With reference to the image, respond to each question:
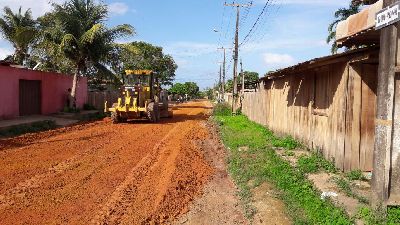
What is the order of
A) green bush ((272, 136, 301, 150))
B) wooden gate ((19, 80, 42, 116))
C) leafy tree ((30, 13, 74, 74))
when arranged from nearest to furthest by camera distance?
1. green bush ((272, 136, 301, 150))
2. wooden gate ((19, 80, 42, 116))
3. leafy tree ((30, 13, 74, 74))

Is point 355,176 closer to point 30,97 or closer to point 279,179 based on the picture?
point 279,179

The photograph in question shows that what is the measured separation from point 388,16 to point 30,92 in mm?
22750

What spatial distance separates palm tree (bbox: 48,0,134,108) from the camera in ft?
86.8

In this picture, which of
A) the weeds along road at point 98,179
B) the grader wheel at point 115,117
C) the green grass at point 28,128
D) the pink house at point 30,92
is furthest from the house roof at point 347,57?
the pink house at point 30,92

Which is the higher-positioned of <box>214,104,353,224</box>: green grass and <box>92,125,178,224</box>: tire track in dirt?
<box>214,104,353,224</box>: green grass

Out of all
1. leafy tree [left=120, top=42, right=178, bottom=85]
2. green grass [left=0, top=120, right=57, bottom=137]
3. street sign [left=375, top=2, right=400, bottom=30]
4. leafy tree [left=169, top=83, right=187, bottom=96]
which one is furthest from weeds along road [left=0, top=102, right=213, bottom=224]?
leafy tree [left=169, top=83, right=187, bottom=96]

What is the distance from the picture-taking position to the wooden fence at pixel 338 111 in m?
9.60

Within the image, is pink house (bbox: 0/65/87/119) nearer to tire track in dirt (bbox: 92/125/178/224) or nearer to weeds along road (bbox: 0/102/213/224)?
weeds along road (bbox: 0/102/213/224)

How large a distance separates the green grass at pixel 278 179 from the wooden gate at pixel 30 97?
13.5m

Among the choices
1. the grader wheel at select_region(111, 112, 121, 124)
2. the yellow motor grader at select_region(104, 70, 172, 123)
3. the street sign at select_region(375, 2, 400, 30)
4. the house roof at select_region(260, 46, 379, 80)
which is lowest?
the grader wheel at select_region(111, 112, 121, 124)

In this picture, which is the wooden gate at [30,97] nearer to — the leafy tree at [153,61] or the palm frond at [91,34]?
the palm frond at [91,34]

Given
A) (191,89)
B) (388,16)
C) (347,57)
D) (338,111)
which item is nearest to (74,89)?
(338,111)

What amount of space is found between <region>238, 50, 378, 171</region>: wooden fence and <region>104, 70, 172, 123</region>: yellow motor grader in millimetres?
10268

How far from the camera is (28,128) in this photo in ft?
63.5
